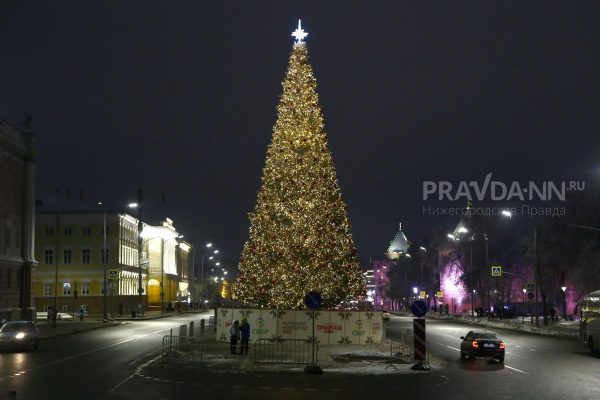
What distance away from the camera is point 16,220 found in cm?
6650

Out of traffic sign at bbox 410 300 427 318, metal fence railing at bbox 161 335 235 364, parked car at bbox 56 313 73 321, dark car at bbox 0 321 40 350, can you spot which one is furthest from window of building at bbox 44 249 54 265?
traffic sign at bbox 410 300 427 318

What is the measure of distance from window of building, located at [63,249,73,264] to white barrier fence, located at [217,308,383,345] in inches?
2555

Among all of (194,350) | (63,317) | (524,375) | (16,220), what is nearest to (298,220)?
(194,350)

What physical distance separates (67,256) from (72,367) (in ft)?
243

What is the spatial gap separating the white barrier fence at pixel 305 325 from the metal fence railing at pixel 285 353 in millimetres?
704

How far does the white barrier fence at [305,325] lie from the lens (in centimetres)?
3722

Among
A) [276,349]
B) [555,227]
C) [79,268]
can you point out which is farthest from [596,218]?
[79,268]

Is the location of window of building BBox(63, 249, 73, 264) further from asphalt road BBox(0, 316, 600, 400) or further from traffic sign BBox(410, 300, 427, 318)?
traffic sign BBox(410, 300, 427, 318)

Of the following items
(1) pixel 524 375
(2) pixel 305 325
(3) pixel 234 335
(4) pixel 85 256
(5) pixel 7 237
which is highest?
(5) pixel 7 237

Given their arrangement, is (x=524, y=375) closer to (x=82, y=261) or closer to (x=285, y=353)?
(x=285, y=353)

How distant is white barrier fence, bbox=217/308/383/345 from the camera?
37219 mm

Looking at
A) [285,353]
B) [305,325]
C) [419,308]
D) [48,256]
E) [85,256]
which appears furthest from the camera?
[48,256]

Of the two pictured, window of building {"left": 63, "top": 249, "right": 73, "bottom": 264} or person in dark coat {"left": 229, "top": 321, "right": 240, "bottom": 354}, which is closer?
person in dark coat {"left": 229, "top": 321, "right": 240, "bottom": 354}

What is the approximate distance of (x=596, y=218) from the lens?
219 feet
